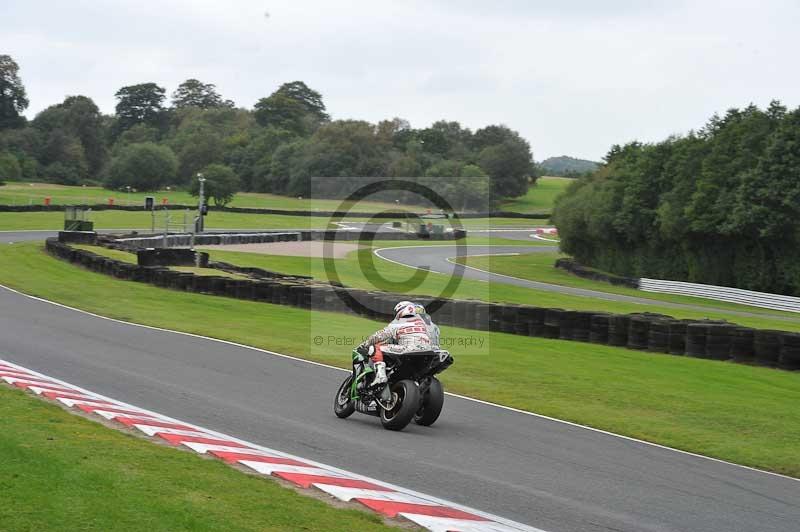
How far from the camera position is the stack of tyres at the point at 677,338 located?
728 inches

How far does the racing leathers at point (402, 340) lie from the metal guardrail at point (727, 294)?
3142cm

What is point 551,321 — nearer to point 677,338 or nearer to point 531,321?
point 531,321

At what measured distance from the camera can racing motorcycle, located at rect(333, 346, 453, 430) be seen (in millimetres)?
11055

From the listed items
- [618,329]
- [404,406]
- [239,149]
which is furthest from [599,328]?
[239,149]

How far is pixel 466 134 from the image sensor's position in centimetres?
15862

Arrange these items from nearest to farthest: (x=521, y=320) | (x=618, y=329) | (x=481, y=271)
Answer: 1. (x=618, y=329)
2. (x=521, y=320)
3. (x=481, y=271)

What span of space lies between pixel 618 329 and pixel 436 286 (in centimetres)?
2220

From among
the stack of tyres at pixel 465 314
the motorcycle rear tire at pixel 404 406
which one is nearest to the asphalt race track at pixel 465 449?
the motorcycle rear tire at pixel 404 406

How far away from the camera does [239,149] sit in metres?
126

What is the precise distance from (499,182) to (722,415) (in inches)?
4487

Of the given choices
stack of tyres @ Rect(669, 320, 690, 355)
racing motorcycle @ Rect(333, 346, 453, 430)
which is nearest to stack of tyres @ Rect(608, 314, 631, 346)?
stack of tyres @ Rect(669, 320, 690, 355)

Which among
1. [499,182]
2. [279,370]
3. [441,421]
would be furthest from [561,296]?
[499,182]

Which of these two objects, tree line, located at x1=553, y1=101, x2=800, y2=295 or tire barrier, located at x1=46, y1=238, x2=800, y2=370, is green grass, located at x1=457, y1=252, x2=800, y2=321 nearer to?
tree line, located at x1=553, y1=101, x2=800, y2=295

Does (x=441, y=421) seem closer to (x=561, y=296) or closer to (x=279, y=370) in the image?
(x=279, y=370)
